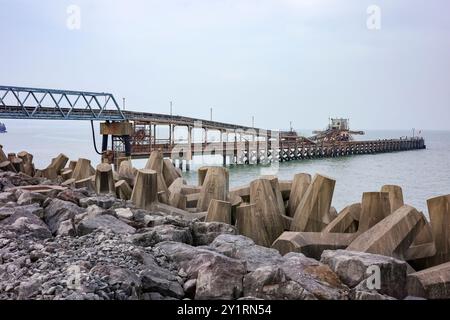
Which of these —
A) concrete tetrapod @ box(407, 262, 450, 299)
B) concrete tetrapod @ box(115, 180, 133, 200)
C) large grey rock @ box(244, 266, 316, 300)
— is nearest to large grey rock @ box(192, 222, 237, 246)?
large grey rock @ box(244, 266, 316, 300)

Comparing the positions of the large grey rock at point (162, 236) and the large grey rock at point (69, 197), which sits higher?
the large grey rock at point (69, 197)

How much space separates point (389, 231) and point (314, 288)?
50.7 inches

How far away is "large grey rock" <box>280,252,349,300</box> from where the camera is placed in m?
2.65

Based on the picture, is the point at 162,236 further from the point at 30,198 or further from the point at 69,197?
the point at 30,198

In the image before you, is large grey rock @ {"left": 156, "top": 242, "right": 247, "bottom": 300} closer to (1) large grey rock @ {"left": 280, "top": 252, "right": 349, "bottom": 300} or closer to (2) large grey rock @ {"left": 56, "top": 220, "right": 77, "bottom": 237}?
(1) large grey rock @ {"left": 280, "top": 252, "right": 349, "bottom": 300}

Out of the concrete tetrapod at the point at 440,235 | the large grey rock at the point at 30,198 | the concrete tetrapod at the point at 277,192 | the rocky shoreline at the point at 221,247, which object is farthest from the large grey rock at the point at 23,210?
the concrete tetrapod at the point at 440,235

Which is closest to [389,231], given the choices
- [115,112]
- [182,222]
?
[182,222]

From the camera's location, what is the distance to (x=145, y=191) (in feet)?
17.7

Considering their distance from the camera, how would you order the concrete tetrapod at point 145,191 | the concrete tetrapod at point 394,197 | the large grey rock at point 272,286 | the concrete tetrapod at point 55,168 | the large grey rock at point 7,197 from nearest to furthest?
the large grey rock at point 272,286 < the large grey rock at point 7,197 < the concrete tetrapod at point 394,197 < the concrete tetrapod at point 145,191 < the concrete tetrapod at point 55,168

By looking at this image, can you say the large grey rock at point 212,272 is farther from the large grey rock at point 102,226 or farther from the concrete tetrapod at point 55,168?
the concrete tetrapod at point 55,168

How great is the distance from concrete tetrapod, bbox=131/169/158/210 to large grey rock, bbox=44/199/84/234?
3.64 feet

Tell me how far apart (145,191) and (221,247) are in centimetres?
228

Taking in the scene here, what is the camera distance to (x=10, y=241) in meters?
3.25

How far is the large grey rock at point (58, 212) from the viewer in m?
3.96
